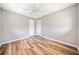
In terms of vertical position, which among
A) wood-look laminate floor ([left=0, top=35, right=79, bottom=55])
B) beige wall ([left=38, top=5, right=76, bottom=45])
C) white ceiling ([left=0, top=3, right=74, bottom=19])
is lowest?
wood-look laminate floor ([left=0, top=35, right=79, bottom=55])

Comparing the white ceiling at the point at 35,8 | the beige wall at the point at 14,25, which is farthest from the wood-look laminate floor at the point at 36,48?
the white ceiling at the point at 35,8

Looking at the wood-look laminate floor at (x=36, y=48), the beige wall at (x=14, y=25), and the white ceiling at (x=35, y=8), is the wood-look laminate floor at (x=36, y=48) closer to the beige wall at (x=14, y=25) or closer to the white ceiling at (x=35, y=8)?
the beige wall at (x=14, y=25)

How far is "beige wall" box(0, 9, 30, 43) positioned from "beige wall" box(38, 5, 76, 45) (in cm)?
28

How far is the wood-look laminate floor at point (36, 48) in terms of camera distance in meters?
A: 2.07

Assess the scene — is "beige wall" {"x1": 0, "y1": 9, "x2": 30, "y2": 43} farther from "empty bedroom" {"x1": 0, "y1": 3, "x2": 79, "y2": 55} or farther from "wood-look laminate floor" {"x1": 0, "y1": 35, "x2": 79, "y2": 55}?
"wood-look laminate floor" {"x1": 0, "y1": 35, "x2": 79, "y2": 55}

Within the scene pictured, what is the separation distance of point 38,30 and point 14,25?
394 millimetres

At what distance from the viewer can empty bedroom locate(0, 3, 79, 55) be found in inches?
81.3

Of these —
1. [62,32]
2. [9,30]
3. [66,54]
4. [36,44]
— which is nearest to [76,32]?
[62,32]

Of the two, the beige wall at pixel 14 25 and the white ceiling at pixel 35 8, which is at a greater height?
the white ceiling at pixel 35 8

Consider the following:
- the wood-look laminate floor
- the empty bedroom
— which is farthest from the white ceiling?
the wood-look laminate floor

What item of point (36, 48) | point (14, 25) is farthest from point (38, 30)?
point (14, 25)

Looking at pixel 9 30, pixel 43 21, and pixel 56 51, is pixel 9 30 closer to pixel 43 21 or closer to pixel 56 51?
pixel 43 21

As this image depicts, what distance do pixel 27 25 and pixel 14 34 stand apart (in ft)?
0.83

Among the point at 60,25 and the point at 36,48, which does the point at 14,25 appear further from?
the point at 60,25
